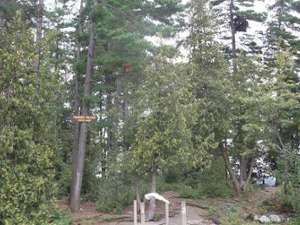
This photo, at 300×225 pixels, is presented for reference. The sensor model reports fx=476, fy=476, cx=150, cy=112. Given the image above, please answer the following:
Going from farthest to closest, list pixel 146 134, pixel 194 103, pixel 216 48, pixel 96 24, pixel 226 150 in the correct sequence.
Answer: pixel 226 150
pixel 216 48
pixel 96 24
pixel 194 103
pixel 146 134

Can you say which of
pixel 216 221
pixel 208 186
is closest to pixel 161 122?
pixel 216 221

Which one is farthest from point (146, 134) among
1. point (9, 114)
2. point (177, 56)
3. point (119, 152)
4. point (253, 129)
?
point (9, 114)

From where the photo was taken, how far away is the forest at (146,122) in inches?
427

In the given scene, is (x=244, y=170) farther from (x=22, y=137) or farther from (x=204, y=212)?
(x=22, y=137)

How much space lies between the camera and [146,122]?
14062mm

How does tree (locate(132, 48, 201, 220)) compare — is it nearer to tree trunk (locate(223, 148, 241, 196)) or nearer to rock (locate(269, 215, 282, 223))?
rock (locate(269, 215, 282, 223))

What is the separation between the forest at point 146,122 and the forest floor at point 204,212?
2.1 inches

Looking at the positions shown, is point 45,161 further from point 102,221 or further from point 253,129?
point 253,129

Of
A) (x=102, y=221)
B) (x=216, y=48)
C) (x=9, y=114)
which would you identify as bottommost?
(x=102, y=221)

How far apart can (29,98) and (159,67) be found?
15.8ft

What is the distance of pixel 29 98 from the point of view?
10.9 m

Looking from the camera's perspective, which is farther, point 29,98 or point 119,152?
point 119,152

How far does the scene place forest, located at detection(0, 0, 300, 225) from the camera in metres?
10.9

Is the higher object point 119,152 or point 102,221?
point 119,152
